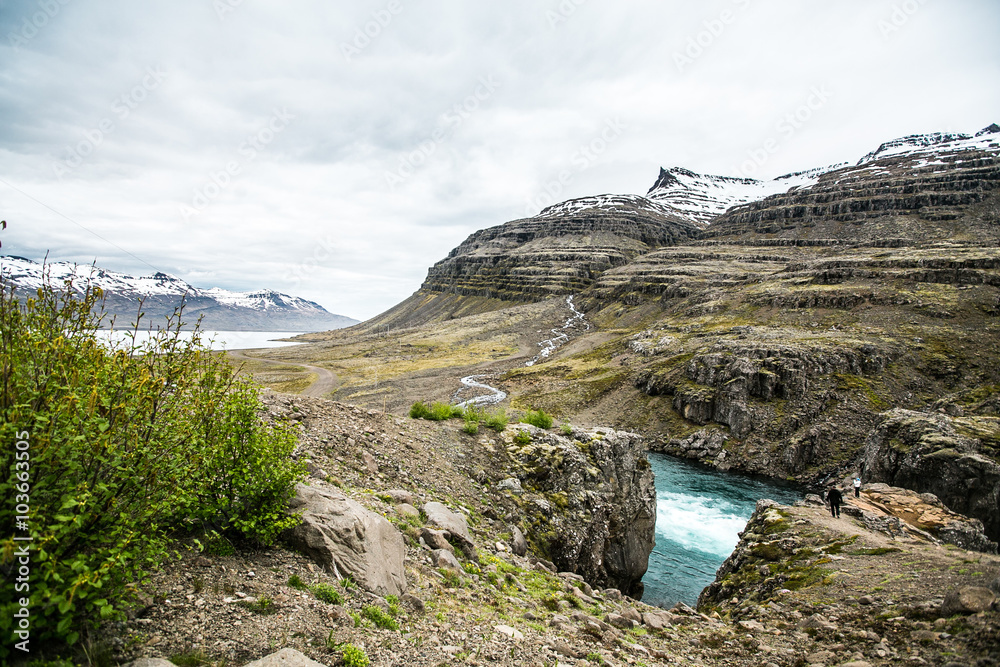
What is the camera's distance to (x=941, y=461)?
3584 centimetres

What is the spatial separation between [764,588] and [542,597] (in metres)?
11.0

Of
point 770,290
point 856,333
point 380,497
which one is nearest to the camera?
point 380,497

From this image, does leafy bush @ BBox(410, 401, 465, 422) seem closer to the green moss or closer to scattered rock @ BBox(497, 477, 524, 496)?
scattered rock @ BBox(497, 477, 524, 496)

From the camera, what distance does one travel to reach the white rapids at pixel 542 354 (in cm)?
7849

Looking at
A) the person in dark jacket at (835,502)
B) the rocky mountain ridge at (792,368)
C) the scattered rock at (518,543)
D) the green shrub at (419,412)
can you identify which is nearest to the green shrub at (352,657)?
the scattered rock at (518,543)

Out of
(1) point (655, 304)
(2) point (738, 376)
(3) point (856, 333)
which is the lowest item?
(2) point (738, 376)

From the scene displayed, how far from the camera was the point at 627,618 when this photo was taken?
12578mm

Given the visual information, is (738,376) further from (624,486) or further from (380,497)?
(380,497)

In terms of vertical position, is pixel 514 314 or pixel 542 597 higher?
pixel 514 314

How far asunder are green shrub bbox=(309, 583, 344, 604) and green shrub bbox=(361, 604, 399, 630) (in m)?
0.52

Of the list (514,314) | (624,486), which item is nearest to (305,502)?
(624,486)

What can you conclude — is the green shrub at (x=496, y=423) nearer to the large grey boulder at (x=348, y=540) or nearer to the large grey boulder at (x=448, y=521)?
the large grey boulder at (x=448, y=521)

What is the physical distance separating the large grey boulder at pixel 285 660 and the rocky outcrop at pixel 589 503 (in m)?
11.8

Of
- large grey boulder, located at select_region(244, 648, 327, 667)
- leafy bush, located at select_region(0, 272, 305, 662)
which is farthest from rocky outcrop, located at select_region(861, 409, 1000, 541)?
leafy bush, located at select_region(0, 272, 305, 662)
